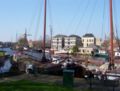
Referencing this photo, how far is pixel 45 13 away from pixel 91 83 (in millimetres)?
31865

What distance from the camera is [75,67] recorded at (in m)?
30.6

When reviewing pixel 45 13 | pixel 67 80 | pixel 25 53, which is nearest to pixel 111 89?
pixel 67 80

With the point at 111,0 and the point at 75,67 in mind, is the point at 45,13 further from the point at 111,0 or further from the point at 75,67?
the point at 75,67

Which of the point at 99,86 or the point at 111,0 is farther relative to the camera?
the point at 111,0

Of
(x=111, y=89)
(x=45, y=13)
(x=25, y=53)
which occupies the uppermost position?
(x=45, y=13)

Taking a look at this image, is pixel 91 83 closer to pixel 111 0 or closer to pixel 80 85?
pixel 80 85

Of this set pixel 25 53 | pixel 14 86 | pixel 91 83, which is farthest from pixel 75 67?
pixel 25 53

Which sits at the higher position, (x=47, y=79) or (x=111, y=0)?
(x=111, y=0)

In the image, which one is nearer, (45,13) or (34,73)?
(34,73)

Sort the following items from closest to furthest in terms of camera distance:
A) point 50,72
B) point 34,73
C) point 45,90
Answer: point 45,90 < point 34,73 < point 50,72

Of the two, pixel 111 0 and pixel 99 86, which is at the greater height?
pixel 111 0

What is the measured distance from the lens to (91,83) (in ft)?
70.4

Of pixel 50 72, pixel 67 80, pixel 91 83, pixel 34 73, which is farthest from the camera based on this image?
pixel 50 72

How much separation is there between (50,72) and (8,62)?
8205 mm
